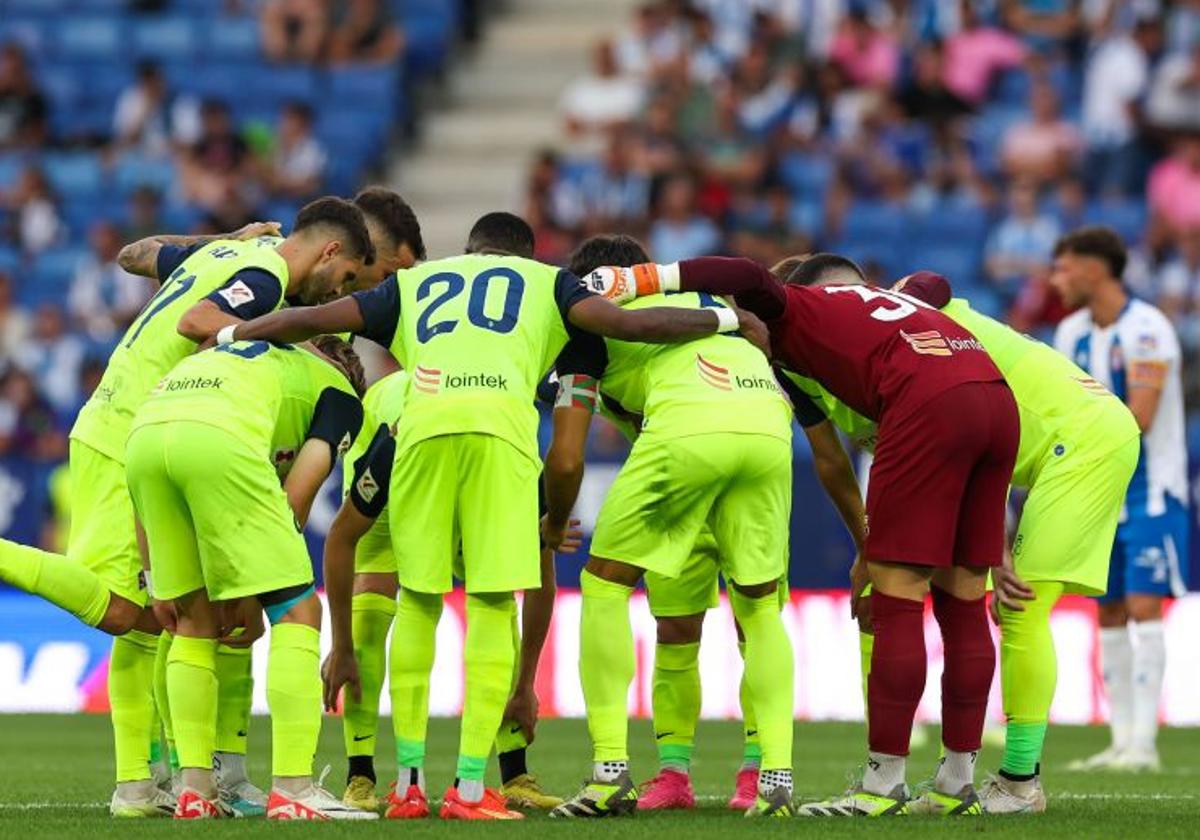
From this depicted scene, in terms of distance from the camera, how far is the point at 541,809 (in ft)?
30.2

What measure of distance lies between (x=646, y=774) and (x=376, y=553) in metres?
2.44

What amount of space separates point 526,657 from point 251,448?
64.7 inches

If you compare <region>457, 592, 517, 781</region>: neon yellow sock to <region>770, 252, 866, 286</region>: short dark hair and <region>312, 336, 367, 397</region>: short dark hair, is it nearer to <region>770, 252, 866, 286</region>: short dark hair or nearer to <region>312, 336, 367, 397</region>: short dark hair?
<region>312, 336, 367, 397</region>: short dark hair

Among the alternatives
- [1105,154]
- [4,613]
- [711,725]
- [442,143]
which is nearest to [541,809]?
[711,725]


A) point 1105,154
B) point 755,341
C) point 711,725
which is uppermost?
point 1105,154

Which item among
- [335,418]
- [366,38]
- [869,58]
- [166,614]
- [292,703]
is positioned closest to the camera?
[292,703]

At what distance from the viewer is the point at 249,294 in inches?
353

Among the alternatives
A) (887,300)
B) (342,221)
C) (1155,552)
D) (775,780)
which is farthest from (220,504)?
(1155,552)

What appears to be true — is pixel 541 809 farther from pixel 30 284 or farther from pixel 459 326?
pixel 30 284

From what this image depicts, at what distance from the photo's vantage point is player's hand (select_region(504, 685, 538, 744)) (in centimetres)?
952

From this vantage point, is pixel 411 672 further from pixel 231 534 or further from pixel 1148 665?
pixel 1148 665

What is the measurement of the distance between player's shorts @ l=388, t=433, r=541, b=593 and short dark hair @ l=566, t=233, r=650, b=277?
3.93 ft

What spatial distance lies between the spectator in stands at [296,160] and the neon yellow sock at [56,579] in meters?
13.3

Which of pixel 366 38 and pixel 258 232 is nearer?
pixel 258 232
